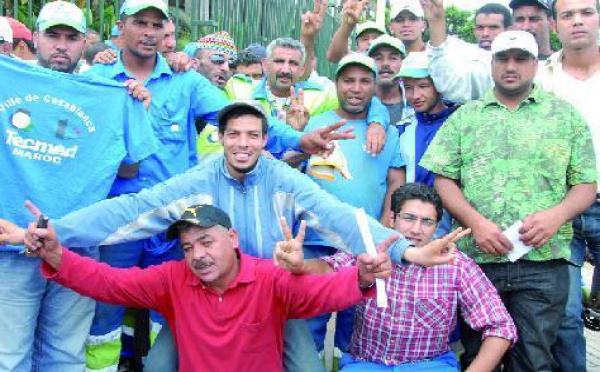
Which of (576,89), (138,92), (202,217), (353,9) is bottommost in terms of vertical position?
(202,217)

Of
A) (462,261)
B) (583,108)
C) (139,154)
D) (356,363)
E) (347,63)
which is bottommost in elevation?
(356,363)

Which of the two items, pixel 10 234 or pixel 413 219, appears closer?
pixel 10 234

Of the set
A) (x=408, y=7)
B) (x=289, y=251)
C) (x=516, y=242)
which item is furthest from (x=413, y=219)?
(x=408, y=7)

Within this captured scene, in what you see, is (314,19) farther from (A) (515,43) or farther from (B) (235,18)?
(B) (235,18)

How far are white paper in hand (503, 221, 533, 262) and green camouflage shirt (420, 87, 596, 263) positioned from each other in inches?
2.6

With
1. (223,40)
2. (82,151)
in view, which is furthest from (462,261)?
(223,40)

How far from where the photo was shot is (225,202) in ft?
13.3

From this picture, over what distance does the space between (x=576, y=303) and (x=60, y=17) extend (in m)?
3.66

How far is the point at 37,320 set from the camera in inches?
158

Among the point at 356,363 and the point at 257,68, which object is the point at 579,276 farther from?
the point at 257,68

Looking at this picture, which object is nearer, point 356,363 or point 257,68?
point 356,363

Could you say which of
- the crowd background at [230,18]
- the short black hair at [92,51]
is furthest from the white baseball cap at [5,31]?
the short black hair at [92,51]

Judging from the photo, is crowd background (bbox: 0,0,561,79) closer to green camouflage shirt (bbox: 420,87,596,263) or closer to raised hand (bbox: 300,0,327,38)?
raised hand (bbox: 300,0,327,38)

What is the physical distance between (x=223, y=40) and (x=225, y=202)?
112 inches
